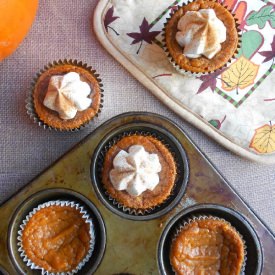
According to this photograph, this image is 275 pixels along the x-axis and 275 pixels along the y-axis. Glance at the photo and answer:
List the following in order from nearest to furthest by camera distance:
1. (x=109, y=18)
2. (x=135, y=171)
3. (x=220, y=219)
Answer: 1. (x=135, y=171)
2. (x=220, y=219)
3. (x=109, y=18)

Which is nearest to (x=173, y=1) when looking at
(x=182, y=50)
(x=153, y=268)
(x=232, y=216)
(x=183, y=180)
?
(x=182, y=50)

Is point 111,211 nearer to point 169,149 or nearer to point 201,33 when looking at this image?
point 169,149

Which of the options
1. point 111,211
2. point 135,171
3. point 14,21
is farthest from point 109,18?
point 111,211

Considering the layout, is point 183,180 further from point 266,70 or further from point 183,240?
point 266,70

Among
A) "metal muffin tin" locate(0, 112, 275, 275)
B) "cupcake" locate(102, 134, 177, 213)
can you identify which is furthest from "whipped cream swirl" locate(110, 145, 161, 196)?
"metal muffin tin" locate(0, 112, 275, 275)

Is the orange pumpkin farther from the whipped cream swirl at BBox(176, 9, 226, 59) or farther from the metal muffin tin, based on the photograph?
the whipped cream swirl at BBox(176, 9, 226, 59)

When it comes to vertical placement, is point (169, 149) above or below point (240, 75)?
below
